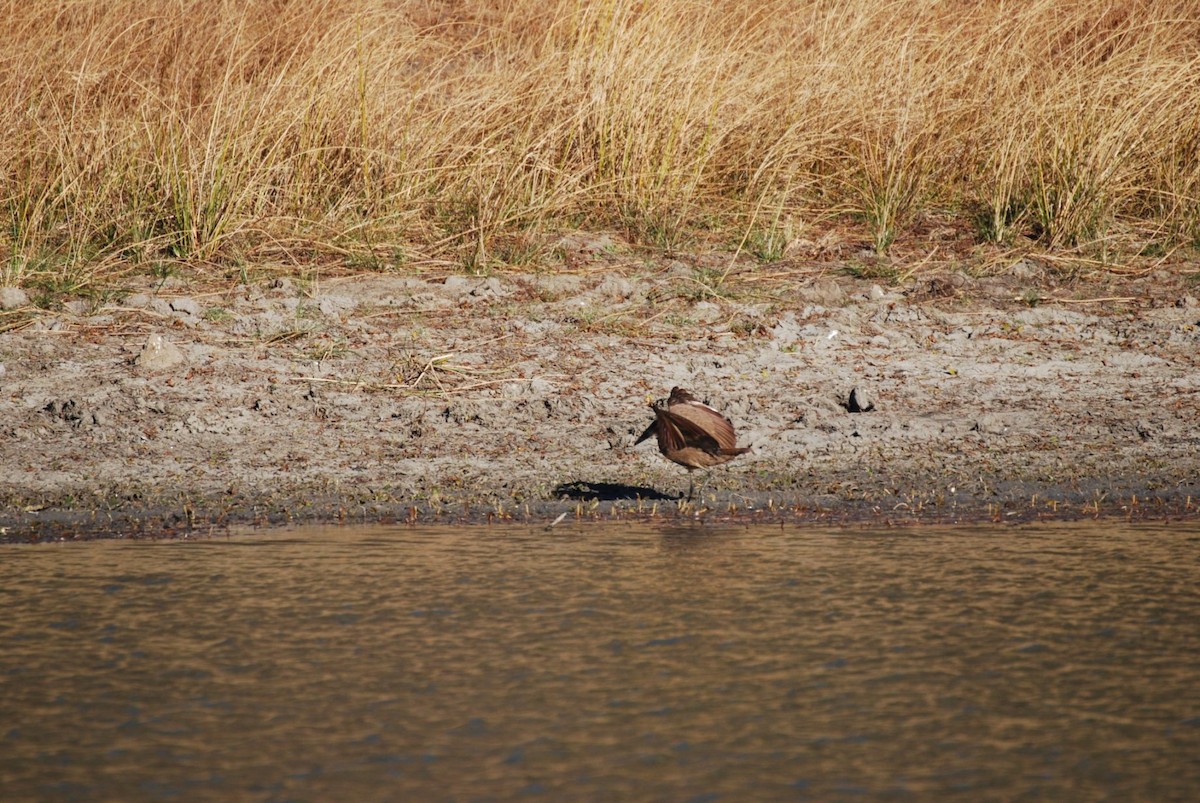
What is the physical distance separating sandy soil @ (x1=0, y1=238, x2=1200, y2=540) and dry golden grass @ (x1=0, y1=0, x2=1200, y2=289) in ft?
1.45

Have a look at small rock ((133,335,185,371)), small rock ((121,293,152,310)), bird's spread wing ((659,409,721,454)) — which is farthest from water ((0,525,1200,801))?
small rock ((121,293,152,310))

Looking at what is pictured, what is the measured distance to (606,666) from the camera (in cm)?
305

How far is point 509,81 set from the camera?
26.2 ft

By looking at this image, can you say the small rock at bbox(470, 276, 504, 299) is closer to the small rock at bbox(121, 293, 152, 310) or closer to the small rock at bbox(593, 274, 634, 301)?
the small rock at bbox(593, 274, 634, 301)

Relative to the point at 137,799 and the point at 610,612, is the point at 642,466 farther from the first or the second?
the point at 137,799

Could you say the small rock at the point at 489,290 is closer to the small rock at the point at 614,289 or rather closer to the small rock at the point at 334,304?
the small rock at the point at 614,289

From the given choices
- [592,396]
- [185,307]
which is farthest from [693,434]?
[185,307]

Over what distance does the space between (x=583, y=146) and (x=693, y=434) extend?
10.9 ft

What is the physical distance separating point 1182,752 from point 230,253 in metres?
5.21

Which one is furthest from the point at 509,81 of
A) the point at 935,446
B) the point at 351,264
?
the point at 935,446

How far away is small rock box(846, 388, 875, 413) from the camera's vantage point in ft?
18.0

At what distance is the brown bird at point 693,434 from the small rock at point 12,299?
302cm

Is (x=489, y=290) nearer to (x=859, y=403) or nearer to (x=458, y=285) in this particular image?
(x=458, y=285)

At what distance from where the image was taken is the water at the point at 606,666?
2482 mm
